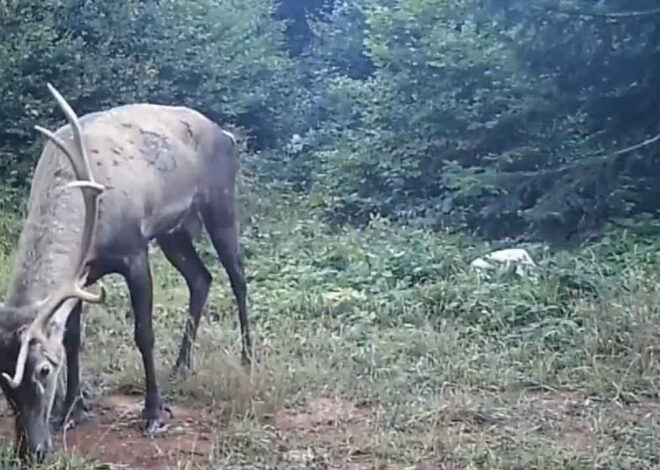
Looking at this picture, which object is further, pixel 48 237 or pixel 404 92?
pixel 404 92

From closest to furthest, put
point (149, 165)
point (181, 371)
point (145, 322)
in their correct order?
1. point (145, 322)
2. point (149, 165)
3. point (181, 371)

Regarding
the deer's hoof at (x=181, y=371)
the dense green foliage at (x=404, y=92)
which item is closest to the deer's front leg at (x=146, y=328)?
the deer's hoof at (x=181, y=371)

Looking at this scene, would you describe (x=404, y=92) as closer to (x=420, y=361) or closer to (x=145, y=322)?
(x=420, y=361)

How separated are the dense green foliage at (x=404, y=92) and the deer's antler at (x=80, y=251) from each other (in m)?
4.90

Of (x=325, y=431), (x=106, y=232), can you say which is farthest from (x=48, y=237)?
(x=325, y=431)

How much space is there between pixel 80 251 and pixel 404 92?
26.1 ft

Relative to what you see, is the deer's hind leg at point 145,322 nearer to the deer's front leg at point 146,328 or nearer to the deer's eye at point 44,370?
the deer's front leg at point 146,328

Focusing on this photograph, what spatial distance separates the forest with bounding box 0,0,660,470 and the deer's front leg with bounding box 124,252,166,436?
120mm

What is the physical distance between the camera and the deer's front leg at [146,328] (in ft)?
17.4

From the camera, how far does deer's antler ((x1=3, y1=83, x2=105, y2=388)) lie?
449cm

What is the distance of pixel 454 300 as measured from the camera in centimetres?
738

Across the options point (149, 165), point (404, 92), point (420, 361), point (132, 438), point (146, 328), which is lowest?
point (404, 92)

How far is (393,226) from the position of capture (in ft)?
36.6

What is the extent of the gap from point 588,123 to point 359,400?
16.9 ft
